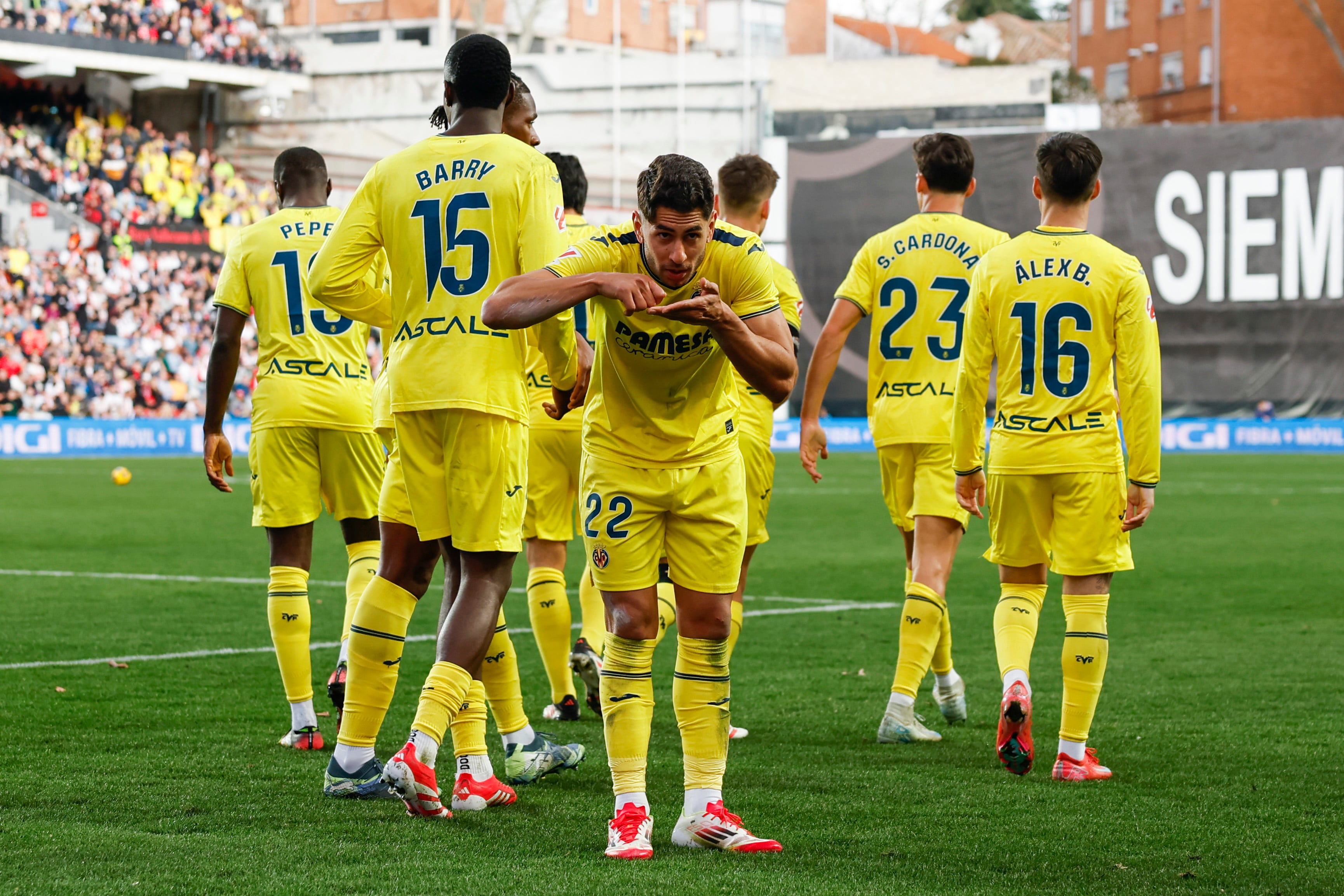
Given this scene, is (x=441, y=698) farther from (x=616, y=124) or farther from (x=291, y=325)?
(x=616, y=124)

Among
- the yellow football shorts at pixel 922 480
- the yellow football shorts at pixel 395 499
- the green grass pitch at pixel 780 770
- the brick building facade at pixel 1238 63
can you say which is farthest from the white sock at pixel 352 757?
the brick building facade at pixel 1238 63

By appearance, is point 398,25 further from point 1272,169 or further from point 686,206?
point 686,206

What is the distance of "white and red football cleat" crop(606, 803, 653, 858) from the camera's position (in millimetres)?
3949

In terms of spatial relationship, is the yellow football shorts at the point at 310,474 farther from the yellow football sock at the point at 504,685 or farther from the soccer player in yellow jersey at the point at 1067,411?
the soccer player in yellow jersey at the point at 1067,411

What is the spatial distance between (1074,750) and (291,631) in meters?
2.75

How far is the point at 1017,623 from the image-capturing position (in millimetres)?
5312

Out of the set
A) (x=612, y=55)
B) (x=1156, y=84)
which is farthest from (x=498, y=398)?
(x=1156, y=84)

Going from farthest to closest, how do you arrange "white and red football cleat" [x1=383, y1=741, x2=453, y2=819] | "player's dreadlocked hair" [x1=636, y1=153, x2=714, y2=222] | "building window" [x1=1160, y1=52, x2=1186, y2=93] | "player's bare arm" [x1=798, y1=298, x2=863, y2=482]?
"building window" [x1=1160, y1=52, x2=1186, y2=93], "player's bare arm" [x1=798, y1=298, x2=863, y2=482], "white and red football cleat" [x1=383, y1=741, x2=453, y2=819], "player's dreadlocked hair" [x1=636, y1=153, x2=714, y2=222]

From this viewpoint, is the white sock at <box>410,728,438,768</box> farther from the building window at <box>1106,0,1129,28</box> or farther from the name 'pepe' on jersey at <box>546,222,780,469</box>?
the building window at <box>1106,0,1129,28</box>

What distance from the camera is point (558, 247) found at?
4.44m

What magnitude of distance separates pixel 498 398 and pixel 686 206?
910 mm

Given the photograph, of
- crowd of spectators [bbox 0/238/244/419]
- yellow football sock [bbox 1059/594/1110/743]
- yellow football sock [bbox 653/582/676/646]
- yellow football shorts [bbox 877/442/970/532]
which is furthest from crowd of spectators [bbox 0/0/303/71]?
yellow football sock [bbox 1059/594/1110/743]

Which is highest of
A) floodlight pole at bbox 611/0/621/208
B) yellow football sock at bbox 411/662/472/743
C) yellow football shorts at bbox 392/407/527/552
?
floodlight pole at bbox 611/0/621/208

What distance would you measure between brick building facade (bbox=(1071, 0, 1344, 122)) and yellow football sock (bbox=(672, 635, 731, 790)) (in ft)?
168
